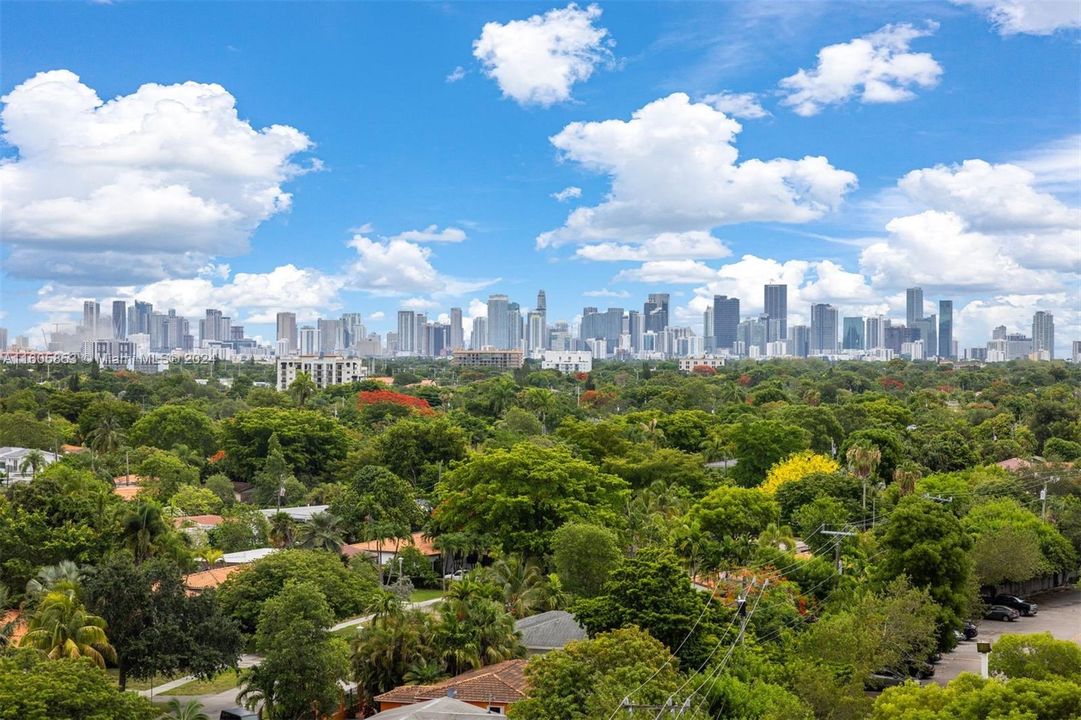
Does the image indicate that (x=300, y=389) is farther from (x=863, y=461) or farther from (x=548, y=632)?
(x=548, y=632)

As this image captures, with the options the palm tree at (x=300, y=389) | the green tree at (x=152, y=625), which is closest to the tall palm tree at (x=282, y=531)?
the green tree at (x=152, y=625)

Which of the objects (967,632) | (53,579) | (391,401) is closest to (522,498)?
(967,632)

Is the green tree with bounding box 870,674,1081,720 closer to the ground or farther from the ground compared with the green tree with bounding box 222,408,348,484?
closer to the ground

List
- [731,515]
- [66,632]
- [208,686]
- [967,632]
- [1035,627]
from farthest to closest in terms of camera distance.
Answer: [731,515], [1035,627], [967,632], [208,686], [66,632]

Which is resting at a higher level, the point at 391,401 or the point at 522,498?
the point at 391,401

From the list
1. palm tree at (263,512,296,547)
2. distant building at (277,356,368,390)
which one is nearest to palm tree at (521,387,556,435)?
palm tree at (263,512,296,547)

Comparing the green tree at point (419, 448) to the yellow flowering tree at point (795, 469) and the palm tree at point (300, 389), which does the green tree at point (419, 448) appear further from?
the palm tree at point (300, 389)

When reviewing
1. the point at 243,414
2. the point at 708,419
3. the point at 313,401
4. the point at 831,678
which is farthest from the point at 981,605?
the point at 313,401

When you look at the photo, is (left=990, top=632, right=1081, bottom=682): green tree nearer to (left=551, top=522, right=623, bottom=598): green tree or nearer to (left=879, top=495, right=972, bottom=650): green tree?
(left=879, top=495, right=972, bottom=650): green tree
